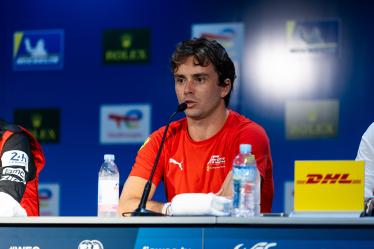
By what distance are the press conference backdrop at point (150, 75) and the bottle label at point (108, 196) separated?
1.87m

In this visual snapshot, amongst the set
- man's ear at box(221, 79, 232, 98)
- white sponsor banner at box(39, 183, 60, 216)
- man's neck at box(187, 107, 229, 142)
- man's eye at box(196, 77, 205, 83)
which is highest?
man's eye at box(196, 77, 205, 83)

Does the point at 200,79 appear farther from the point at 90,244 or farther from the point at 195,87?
the point at 90,244

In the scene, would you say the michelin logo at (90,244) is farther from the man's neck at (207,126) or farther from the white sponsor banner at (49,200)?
the white sponsor banner at (49,200)

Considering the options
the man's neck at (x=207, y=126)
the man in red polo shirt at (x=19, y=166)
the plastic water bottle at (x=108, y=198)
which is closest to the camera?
the plastic water bottle at (x=108, y=198)

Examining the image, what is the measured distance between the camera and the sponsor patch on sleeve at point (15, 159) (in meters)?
3.03

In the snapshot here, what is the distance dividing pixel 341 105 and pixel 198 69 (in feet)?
4.81

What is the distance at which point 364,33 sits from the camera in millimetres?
4477

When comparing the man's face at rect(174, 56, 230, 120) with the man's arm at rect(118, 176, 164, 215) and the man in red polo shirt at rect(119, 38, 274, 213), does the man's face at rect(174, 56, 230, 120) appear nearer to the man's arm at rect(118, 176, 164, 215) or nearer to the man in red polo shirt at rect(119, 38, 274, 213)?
the man in red polo shirt at rect(119, 38, 274, 213)

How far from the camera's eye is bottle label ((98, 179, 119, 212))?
8.95ft

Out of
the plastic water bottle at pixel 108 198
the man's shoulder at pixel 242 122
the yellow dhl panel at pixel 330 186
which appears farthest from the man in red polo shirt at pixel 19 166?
the yellow dhl panel at pixel 330 186

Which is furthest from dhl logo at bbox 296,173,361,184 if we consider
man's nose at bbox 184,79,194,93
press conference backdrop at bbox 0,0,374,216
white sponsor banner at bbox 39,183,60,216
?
white sponsor banner at bbox 39,183,60,216

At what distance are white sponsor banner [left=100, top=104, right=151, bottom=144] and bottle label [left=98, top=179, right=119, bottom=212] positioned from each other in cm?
199

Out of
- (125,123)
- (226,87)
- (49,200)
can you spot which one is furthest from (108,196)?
(49,200)

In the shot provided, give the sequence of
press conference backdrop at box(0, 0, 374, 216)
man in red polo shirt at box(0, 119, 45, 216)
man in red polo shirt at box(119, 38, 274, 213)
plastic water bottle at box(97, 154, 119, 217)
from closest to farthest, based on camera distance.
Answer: plastic water bottle at box(97, 154, 119, 217), man in red polo shirt at box(0, 119, 45, 216), man in red polo shirt at box(119, 38, 274, 213), press conference backdrop at box(0, 0, 374, 216)
